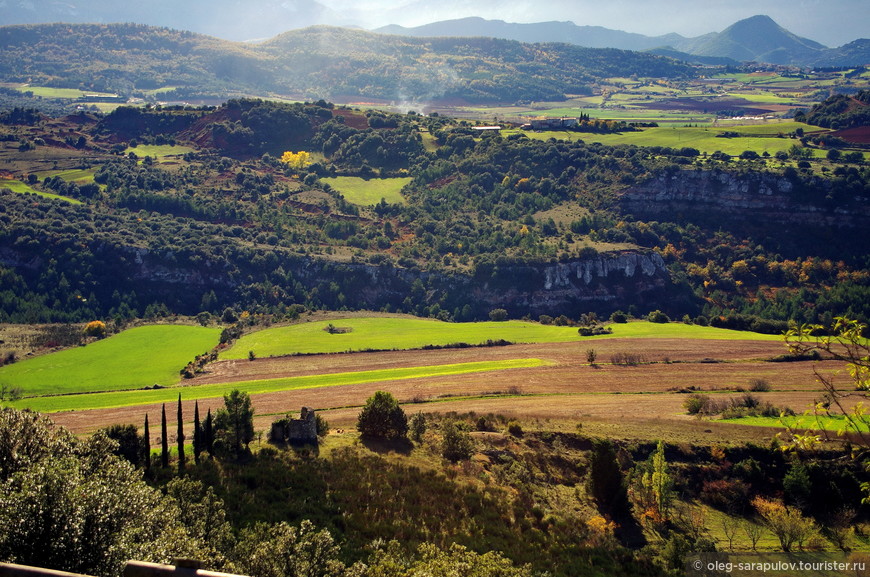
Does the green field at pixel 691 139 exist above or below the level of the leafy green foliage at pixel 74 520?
above

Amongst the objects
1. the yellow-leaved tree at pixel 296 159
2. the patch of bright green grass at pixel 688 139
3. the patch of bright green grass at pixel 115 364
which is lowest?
the patch of bright green grass at pixel 115 364

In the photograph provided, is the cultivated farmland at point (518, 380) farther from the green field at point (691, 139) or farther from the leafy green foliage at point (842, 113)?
the leafy green foliage at point (842, 113)

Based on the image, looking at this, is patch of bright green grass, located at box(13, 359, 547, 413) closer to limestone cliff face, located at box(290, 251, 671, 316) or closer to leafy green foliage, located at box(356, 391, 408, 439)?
leafy green foliage, located at box(356, 391, 408, 439)

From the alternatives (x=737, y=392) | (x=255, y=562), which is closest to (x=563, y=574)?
(x=255, y=562)

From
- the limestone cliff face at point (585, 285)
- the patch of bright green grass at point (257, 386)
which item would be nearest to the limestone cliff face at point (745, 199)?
the limestone cliff face at point (585, 285)

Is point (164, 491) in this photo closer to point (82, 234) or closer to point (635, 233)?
point (82, 234)

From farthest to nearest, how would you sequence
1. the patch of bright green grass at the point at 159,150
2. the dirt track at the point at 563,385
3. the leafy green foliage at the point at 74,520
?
the patch of bright green grass at the point at 159,150 → the dirt track at the point at 563,385 → the leafy green foliage at the point at 74,520

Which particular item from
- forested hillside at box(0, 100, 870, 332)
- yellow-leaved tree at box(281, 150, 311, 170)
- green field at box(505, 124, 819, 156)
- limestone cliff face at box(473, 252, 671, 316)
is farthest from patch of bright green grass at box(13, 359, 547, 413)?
green field at box(505, 124, 819, 156)

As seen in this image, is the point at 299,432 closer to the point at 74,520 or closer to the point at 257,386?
the point at 257,386
